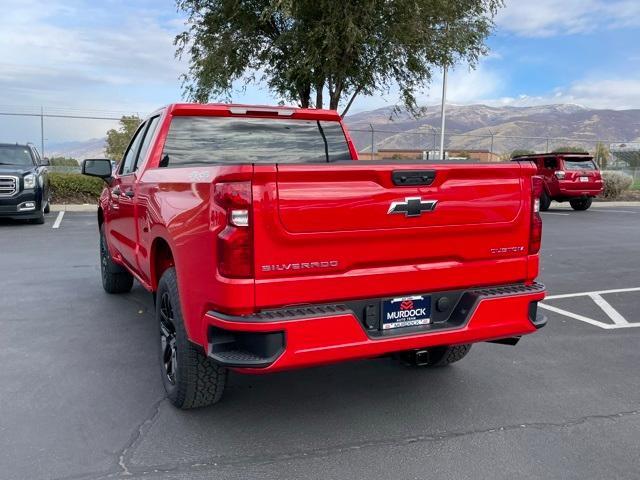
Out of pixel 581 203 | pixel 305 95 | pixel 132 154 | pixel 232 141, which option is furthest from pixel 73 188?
pixel 581 203

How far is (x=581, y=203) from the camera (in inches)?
755

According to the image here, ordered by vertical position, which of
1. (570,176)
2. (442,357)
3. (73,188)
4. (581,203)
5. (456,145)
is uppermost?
(456,145)

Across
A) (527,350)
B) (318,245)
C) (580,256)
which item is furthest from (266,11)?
(318,245)

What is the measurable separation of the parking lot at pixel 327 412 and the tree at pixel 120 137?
1970 centimetres

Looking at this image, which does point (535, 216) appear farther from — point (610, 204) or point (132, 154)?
point (610, 204)

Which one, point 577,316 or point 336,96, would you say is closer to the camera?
point 577,316

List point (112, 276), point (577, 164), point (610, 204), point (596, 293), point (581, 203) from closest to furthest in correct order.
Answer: point (112, 276) < point (596, 293) < point (577, 164) < point (581, 203) < point (610, 204)

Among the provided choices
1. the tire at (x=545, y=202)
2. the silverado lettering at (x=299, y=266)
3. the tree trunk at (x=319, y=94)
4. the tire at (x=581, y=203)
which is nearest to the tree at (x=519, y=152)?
the tire at (x=581, y=203)

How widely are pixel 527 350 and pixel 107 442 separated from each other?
10.8ft

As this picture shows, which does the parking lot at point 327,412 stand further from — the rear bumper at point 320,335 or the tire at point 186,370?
the rear bumper at point 320,335

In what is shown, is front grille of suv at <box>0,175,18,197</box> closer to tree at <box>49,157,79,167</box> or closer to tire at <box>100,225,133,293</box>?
tire at <box>100,225,133,293</box>

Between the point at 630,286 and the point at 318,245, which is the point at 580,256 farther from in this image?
the point at 318,245

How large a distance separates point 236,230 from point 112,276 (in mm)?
Result: 4192

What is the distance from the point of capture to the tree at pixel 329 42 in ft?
48.1
